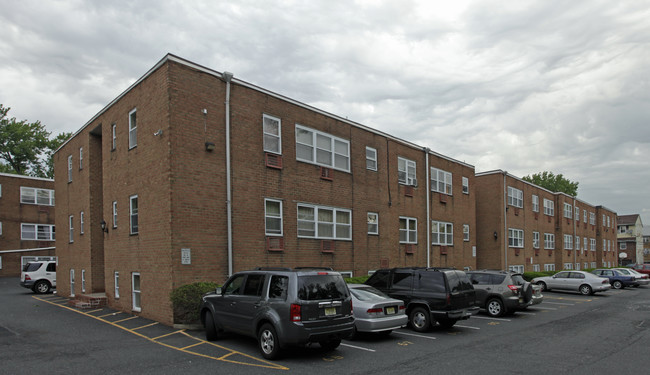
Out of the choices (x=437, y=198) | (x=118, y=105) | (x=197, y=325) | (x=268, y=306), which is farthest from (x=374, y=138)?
(x=268, y=306)

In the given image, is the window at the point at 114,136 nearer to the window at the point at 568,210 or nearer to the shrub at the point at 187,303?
the shrub at the point at 187,303

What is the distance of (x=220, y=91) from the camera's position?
15.2 metres

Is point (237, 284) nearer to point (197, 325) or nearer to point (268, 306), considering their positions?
point (268, 306)

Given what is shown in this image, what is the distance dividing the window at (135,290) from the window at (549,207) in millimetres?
37265

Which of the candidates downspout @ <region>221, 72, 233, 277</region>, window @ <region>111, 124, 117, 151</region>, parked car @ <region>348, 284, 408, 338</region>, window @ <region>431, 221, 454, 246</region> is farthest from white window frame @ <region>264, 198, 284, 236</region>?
window @ <region>431, 221, 454, 246</region>

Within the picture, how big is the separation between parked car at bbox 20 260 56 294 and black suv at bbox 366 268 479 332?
2030cm

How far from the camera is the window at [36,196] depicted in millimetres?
35531

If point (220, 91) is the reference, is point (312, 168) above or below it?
below

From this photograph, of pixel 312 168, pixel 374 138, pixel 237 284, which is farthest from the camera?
pixel 374 138

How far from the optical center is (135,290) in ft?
50.4

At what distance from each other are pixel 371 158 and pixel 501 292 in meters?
8.40

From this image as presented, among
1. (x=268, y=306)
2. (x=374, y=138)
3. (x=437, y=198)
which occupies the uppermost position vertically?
(x=374, y=138)

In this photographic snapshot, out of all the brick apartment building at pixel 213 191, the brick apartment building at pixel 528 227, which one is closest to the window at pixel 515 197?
the brick apartment building at pixel 528 227

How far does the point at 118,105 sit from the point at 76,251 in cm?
786
